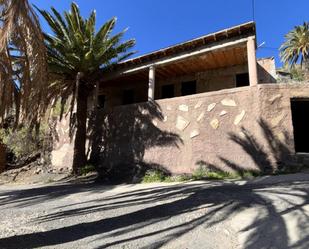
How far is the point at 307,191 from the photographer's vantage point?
7.29m

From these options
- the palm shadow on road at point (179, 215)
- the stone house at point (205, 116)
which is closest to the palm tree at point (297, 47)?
the stone house at point (205, 116)

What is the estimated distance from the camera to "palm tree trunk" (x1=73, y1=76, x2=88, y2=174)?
1540 centimetres

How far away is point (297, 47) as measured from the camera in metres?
32.1

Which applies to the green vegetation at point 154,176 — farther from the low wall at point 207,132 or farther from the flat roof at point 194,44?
the flat roof at point 194,44

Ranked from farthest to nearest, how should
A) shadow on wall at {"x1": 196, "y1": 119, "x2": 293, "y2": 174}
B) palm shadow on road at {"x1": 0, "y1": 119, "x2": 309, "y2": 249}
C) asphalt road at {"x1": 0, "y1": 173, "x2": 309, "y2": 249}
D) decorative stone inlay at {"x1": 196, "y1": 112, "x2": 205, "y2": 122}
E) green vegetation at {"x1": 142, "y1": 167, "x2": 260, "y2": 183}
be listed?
decorative stone inlay at {"x1": 196, "y1": 112, "x2": 205, "y2": 122} → green vegetation at {"x1": 142, "y1": 167, "x2": 260, "y2": 183} → shadow on wall at {"x1": 196, "y1": 119, "x2": 293, "y2": 174} → palm shadow on road at {"x1": 0, "y1": 119, "x2": 309, "y2": 249} → asphalt road at {"x1": 0, "y1": 173, "x2": 309, "y2": 249}

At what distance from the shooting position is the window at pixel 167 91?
18.6 meters

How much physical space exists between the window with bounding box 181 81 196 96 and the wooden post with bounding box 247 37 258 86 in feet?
17.2

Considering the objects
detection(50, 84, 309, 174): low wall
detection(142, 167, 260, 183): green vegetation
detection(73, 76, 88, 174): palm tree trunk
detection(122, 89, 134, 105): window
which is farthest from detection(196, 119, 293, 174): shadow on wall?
detection(122, 89, 134, 105): window

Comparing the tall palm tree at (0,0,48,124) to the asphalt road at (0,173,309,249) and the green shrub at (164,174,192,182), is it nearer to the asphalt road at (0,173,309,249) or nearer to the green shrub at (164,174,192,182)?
the asphalt road at (0,173,309,249)

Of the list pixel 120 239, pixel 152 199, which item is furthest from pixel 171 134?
pixel 120 239

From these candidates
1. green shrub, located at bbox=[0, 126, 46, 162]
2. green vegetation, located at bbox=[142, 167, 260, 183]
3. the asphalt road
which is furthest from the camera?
green shrub, located at bbox=[0, 126, 46, 162]

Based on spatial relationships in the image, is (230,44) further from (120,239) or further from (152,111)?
(120,239)

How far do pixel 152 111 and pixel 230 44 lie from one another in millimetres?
4283

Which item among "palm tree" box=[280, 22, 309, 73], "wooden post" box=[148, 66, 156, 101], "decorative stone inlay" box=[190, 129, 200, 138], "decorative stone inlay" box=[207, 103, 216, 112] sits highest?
"palm tree" box=[280, 22, 309, 73]
